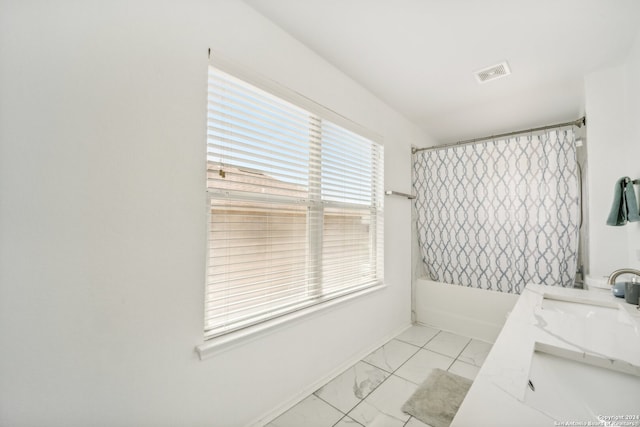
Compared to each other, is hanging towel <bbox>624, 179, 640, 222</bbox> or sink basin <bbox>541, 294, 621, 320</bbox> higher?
hanging towel <bbox>624, 179, 640, 222</bbox>

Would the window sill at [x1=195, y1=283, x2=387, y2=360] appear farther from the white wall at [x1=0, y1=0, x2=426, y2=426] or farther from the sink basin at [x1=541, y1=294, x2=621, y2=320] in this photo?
the sink basin at [x1=541, y1=294, x2=621, y2=320]

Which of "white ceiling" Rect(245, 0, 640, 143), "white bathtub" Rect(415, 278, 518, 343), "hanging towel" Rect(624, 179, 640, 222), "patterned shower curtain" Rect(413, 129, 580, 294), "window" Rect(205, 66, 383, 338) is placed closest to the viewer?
"window" Rect(205, 66, 383, 338)

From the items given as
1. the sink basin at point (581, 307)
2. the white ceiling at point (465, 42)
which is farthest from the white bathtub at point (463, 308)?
the white ceiling at point (465, 42)

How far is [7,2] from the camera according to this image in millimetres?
817

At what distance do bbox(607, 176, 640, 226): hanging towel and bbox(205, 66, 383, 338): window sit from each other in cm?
166

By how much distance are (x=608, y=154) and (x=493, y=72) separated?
103 centimetres

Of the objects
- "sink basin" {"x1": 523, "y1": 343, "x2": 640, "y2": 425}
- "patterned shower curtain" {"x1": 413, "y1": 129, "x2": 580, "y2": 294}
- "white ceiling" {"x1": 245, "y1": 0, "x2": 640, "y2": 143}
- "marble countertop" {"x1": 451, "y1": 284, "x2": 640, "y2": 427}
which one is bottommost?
"sink basin" {"x1": 523, "y1": 343, "x2": 640, "y2": 425}

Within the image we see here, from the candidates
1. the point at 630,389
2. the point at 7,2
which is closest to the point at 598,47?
the point at 630,389

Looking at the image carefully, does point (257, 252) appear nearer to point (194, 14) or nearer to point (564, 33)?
point (194, 14)

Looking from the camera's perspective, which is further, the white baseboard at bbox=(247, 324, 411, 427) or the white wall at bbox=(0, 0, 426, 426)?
the white baseboard at bbox=(247, 324, 411, 427)

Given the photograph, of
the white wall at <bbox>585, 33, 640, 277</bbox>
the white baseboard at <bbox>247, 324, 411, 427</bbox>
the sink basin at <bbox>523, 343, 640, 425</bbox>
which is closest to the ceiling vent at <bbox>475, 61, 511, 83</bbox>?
the white wall at <bbox>585, 33, 640, 277</bbox>

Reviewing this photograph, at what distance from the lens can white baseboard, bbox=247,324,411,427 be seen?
1.47 meters

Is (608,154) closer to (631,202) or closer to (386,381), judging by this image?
(631,202)

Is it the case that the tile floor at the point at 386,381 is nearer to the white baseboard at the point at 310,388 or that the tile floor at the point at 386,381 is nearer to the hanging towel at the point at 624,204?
the white baseboard at the point at 310,388
